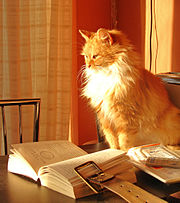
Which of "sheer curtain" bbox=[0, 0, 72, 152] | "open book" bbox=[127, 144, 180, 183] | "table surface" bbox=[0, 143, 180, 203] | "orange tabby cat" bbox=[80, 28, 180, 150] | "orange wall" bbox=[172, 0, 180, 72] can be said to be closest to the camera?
"table surface" bbox=[0, 143, 180, 203]

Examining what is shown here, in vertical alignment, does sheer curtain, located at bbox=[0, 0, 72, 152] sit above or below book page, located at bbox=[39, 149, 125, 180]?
above

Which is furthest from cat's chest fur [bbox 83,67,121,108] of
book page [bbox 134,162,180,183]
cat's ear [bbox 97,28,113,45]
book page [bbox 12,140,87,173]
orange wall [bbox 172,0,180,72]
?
orange wall [bbox 172,0,180,72]

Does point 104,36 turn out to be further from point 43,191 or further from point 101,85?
point 43,191

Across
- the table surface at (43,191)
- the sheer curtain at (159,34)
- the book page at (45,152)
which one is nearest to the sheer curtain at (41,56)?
the sheer curtain at (159,34)

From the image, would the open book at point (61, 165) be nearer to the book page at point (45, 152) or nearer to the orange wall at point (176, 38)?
the book page at point (45, 152)

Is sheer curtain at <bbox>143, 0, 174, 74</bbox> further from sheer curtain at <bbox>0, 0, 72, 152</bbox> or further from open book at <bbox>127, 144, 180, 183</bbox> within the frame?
open book at <bbox>127, 144, 180, 183</bbox>

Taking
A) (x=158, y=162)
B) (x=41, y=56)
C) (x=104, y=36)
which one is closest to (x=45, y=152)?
(x=158, y=162)

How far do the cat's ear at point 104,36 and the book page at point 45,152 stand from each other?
60 cm

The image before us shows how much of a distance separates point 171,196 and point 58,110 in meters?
1.68

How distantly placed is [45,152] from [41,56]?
50.8 inches

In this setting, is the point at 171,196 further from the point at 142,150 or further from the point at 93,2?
the point at 93,2

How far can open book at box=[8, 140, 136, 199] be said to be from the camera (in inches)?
34.5

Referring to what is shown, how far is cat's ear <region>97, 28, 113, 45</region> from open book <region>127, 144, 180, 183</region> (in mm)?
614

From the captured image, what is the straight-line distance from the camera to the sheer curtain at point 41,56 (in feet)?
7.10
